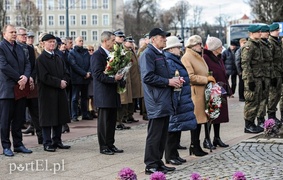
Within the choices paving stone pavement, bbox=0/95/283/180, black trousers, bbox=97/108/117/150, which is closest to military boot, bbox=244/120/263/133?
paving stone pavement, bbox=0/95/283/180

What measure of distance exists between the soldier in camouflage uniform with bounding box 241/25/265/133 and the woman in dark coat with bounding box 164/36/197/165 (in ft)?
11.5

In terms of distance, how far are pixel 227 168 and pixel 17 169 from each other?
3.07 metres

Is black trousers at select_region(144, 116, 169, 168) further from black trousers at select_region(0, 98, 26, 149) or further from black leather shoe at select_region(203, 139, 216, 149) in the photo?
black trousers at select_region(0, 98, 26, 149)

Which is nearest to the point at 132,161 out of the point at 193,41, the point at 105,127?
the point at 105,127

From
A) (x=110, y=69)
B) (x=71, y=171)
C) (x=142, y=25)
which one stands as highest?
(x=142, y=25)

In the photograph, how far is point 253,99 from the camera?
41.9 feet

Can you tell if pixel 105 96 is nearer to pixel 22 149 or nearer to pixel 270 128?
pixel 22 149

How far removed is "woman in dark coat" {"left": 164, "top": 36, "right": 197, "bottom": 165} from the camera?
9.18m

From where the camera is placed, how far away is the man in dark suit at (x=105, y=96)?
10.2m

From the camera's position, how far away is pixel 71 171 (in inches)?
348

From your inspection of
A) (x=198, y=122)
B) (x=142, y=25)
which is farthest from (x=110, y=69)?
(x=142, y=25)

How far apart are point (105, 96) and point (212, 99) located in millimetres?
1794

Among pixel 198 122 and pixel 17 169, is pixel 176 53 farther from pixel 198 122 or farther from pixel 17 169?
pixel 17 169

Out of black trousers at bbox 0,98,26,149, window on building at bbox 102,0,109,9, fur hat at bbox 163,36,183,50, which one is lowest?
black trousers at bbox 0,98,26,149
